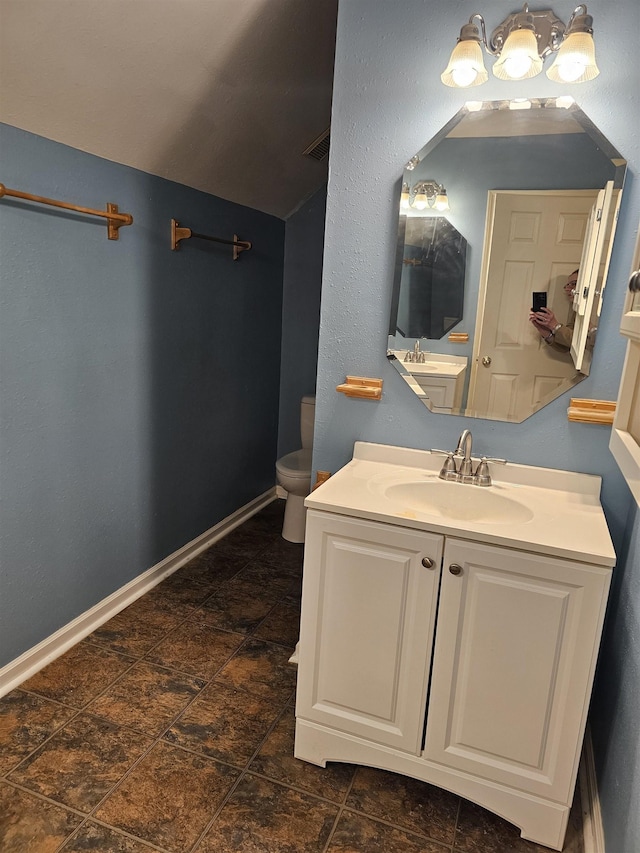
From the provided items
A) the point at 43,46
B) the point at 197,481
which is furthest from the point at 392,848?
the point at 43,46

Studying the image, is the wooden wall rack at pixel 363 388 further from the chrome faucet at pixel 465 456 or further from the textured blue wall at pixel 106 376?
the textured blue wall at pixel 106 376

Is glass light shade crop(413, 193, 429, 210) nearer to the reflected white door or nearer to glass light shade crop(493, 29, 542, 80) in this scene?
the reflected white door

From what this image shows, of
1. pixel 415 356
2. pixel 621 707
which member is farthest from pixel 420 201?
pixel 621 707

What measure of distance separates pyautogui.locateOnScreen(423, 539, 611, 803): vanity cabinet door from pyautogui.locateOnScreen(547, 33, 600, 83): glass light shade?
4.02ft

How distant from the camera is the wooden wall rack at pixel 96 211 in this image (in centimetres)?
176

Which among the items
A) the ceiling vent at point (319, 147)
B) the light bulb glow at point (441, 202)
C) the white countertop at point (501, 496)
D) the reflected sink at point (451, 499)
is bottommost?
the reflected sink at point (451, 499)

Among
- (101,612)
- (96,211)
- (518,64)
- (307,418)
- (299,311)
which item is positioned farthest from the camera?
(299,311)

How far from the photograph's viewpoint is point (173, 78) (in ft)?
6.46

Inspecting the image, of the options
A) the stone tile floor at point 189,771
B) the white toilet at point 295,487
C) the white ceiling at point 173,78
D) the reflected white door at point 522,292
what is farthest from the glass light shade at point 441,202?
the stone tile floor at point 189,771

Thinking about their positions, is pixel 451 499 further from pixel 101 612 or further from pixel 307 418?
pixel 307 418

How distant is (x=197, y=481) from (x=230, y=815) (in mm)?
1658

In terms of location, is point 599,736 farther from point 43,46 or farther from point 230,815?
point 43,46

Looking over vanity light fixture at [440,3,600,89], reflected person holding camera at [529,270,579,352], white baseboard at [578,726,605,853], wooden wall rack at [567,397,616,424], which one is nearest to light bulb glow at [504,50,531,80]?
vanity light fixture at [440,3,600,89]

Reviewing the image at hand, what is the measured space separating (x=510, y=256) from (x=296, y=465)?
1732 mm
